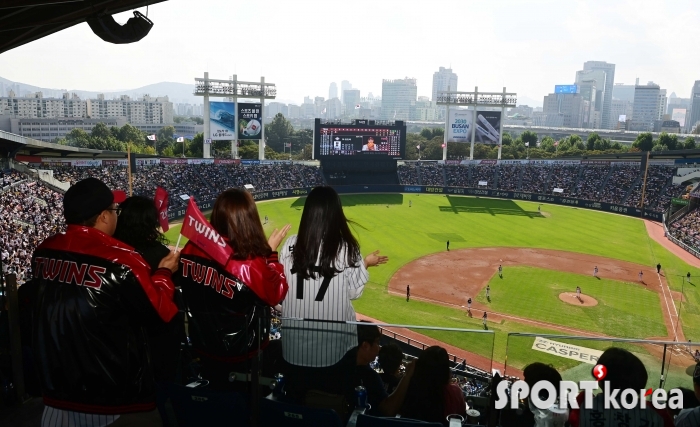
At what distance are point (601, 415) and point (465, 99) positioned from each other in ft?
228

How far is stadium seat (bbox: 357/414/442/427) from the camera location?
3375mm

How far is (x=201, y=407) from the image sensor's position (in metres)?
3.78

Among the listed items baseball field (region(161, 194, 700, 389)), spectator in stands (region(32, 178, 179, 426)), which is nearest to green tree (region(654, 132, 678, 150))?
baseball field (region(161, 194, 700, 389))

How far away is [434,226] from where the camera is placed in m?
45.6

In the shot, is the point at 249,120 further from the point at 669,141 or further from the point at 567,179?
the point at 669,141

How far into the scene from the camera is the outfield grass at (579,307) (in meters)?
23.5

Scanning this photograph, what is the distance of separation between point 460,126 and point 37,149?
48.0 metres

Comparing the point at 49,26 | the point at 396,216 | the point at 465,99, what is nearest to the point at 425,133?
the point at 465,99

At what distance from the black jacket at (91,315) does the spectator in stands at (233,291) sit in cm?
85

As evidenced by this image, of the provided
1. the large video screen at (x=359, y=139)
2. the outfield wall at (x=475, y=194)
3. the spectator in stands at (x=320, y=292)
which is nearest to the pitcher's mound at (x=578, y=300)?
the spectator in stands at (x=320, y=292)

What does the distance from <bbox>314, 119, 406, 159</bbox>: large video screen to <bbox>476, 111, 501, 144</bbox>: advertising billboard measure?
1255 cm

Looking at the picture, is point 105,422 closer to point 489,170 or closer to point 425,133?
point 489,170

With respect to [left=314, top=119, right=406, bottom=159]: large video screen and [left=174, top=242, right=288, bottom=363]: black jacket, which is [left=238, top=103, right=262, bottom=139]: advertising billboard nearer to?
[left=314, top=119, right=406, bottom=159]: large video screen

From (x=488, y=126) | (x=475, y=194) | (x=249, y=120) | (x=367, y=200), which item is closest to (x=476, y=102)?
(x=488, y=126)
